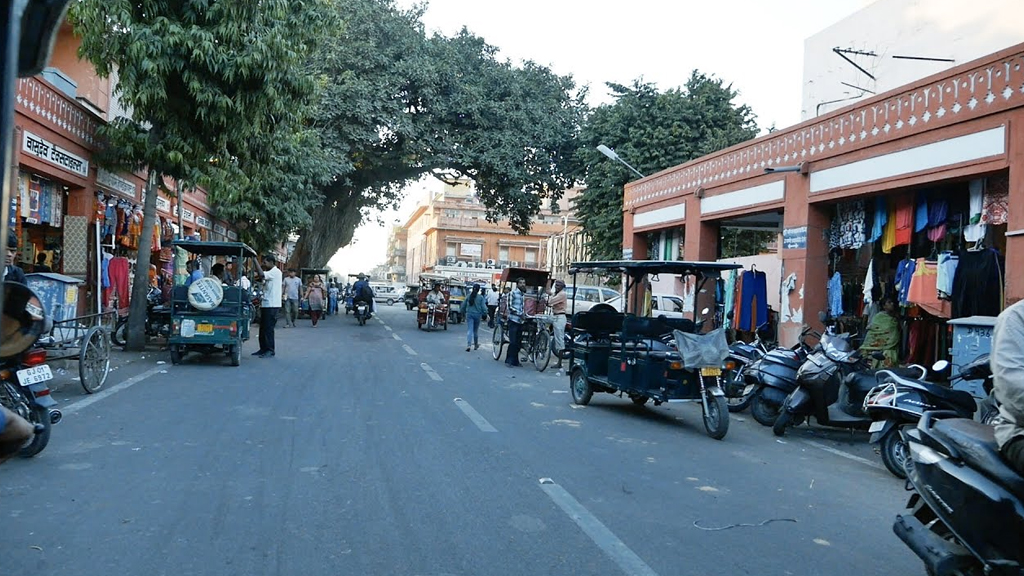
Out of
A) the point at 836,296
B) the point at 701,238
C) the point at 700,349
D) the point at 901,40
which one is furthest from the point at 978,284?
the point at 901,40

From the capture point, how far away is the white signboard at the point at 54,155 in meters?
12.8

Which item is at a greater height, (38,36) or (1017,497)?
(38,36)

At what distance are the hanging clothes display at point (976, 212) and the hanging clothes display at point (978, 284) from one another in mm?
261

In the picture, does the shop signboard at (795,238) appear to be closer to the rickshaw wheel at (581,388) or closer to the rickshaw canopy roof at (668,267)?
the rickshaw canopy roof at (668,267)

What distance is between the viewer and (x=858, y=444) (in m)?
8.91

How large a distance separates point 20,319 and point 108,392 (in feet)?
23.6

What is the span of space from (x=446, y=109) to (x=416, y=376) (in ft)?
60.8

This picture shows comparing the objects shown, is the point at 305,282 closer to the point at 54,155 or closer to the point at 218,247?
the point at 218,247

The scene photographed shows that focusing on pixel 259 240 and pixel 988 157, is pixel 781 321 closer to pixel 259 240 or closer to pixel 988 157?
pixel 988 157

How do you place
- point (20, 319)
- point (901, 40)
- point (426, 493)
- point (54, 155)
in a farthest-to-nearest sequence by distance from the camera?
1. point (901, 40)
2. point (54, 155)
3. point (426, 493)
4. point (20, 319)

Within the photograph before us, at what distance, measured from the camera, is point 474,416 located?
8.92 meters

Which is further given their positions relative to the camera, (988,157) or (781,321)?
(781,321)

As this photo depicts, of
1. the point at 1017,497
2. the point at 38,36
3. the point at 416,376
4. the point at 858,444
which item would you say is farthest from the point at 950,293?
the point at 38,36

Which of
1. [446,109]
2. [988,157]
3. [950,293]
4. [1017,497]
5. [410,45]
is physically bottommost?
[1017,497]
